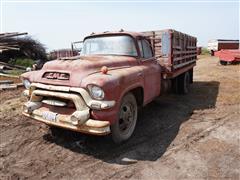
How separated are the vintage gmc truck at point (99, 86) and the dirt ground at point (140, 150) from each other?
1.55 feet

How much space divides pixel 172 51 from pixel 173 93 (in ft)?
8.31

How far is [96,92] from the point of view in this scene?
472cm

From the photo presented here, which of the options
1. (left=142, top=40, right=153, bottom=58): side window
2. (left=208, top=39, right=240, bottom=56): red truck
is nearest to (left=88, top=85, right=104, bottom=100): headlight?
(left=142, top=40, right=153, bottom=58): side window

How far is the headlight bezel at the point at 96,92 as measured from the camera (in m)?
4.69

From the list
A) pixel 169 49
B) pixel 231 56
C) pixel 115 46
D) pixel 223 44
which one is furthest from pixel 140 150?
pixel 223 44

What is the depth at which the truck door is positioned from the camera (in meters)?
6.29

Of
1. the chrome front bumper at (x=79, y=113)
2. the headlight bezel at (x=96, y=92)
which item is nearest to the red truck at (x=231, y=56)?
the chrome front bumper at (x=79, y=113)

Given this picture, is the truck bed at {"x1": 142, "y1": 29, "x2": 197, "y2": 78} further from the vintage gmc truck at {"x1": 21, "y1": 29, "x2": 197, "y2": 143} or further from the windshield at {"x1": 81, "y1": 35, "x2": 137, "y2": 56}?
the windshield at {"x1": 81, "y1": 35, "x2": 137, "y2": 56}

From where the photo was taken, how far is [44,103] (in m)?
5.41

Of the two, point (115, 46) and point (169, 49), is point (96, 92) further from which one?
point (169, 49)

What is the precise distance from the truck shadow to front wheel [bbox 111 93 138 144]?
16 centimetres

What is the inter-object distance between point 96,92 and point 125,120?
1140 mm

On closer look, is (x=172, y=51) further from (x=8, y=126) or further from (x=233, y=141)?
(x=8, y=126)

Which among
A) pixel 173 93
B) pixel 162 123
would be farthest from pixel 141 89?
pixel 173 93
